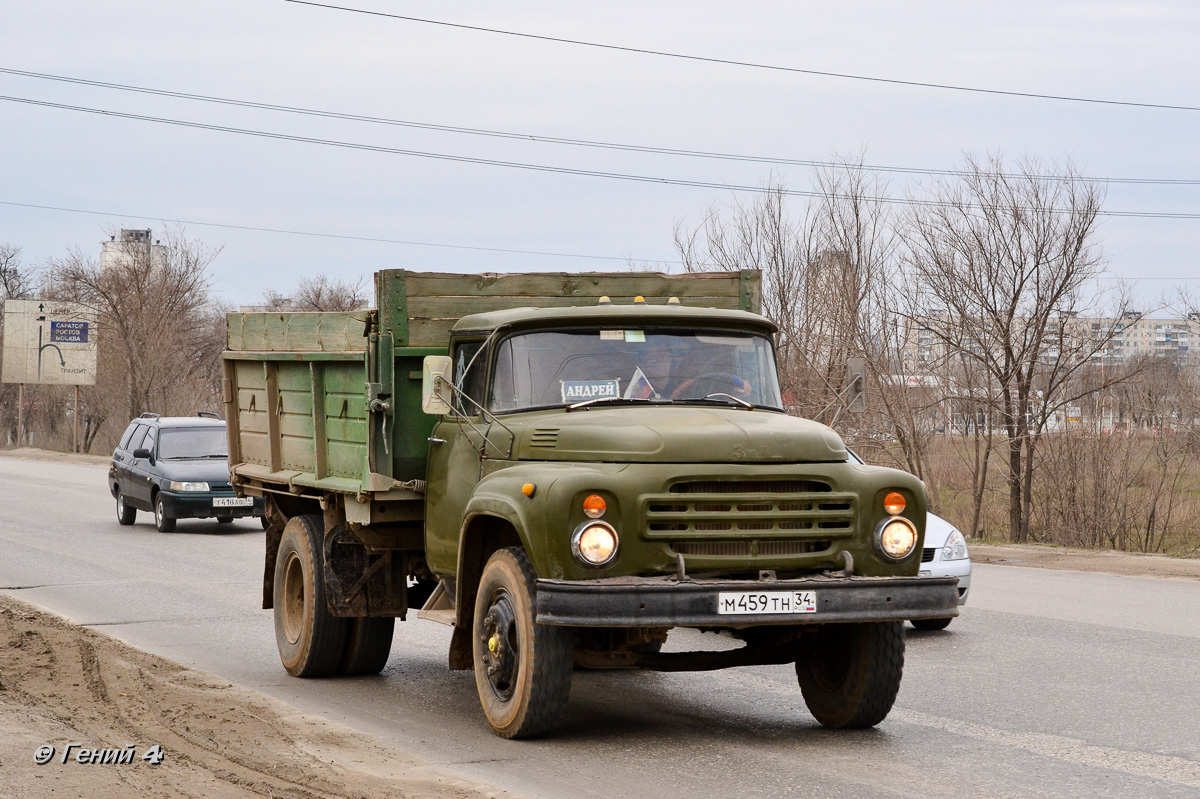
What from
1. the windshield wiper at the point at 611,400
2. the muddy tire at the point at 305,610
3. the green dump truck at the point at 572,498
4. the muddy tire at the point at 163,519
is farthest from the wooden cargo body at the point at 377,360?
the muddy tire at the point at 163,519

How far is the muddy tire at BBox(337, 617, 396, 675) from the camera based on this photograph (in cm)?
916

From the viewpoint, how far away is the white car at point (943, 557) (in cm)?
1131

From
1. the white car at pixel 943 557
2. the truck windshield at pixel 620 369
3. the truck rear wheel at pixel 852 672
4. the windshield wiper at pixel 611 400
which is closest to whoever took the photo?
the truck rear wheel at pixel 852 672

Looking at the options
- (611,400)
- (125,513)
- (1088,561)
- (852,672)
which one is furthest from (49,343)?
(852,672)

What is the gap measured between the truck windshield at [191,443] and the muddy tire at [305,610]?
1263 cm

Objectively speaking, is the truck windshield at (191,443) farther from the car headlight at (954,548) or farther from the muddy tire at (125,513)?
the car headlight at (954,548)

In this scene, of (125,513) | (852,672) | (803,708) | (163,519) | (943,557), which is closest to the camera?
(852,672)

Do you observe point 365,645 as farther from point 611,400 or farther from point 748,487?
point 748,487

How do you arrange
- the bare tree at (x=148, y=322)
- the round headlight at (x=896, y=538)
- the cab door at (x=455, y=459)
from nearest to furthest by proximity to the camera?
the round headlight at (x=896, y=538)
the cab door at (x=455, y=459)
the bare tree at (x=148, y=322)

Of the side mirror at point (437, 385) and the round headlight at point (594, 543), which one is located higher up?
the side mirror at point (437, 385)

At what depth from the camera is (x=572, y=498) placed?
6383 millimetres

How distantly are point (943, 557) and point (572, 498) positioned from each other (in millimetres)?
5896

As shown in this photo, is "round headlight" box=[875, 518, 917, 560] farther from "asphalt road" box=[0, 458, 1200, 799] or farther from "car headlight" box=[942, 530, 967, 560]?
"car headlight" box=[942, 530, 967, 560]

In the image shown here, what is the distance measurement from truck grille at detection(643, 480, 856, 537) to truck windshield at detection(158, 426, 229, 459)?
648 inches
